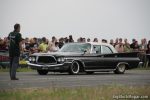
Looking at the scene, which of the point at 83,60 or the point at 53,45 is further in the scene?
the point at 53,45

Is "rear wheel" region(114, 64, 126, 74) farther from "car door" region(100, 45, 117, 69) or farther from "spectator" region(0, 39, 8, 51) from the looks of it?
"spectator" region(0, 39, 8, 51)

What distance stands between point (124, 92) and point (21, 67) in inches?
705

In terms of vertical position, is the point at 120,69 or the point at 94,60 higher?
the point at 94,60

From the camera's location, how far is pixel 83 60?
26828mm

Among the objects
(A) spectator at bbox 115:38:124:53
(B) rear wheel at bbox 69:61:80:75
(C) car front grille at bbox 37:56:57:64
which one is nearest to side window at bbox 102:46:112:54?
(B) rear wheel at bbox 69:61:80:75

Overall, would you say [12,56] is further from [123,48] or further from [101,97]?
[123,48]

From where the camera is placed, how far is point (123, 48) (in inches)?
1344

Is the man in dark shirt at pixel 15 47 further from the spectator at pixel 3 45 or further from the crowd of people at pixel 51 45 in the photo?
the spectator at pixel 3 45

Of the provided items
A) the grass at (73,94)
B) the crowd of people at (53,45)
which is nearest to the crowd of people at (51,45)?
the crowd of people at (53,45)

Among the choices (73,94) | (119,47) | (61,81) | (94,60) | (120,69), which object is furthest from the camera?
(119,47)

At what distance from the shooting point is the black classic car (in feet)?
85.5

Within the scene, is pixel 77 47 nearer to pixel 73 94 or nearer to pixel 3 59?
pixel 3 59

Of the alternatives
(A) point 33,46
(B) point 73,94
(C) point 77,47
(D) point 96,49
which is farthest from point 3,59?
(B) point 73,94

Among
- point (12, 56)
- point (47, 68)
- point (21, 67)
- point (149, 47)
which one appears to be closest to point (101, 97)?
point (12, 56)
